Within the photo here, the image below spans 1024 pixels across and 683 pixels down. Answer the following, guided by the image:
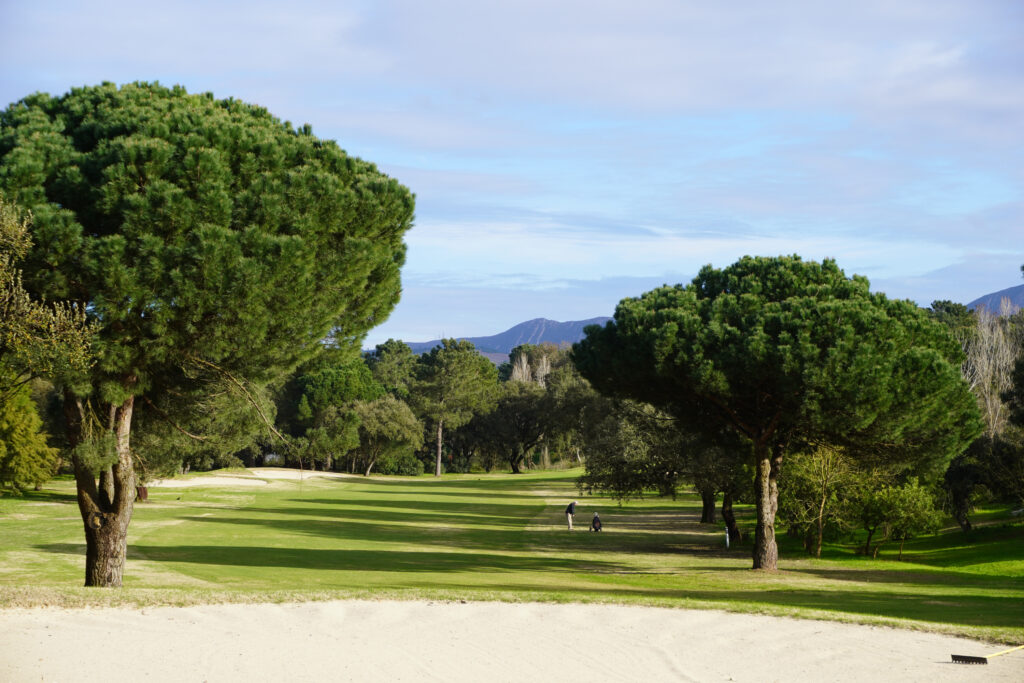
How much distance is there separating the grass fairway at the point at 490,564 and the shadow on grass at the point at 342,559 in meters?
0.06

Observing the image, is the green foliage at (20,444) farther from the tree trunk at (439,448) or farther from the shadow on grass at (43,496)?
the tree trunk at (439,448)

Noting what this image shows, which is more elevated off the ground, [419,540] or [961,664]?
[961,664]

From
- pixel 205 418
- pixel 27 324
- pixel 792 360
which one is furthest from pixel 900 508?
pixel 27 324

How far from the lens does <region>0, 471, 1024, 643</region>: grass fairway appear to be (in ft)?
48.9

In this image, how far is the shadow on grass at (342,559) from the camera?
24625mm

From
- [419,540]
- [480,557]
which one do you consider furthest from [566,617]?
[419,540]

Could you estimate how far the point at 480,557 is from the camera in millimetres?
27641

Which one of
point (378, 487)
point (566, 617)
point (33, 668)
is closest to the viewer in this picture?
point (33, 668)

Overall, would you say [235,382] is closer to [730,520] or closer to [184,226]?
[184,226]

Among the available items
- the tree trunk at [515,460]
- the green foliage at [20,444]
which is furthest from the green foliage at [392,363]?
the green foliage at [20,444]

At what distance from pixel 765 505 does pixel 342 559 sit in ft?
41.4

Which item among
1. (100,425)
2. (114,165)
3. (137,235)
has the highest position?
(114,165)

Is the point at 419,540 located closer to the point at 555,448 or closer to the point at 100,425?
the point at 100,425

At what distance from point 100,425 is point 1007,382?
163ft
